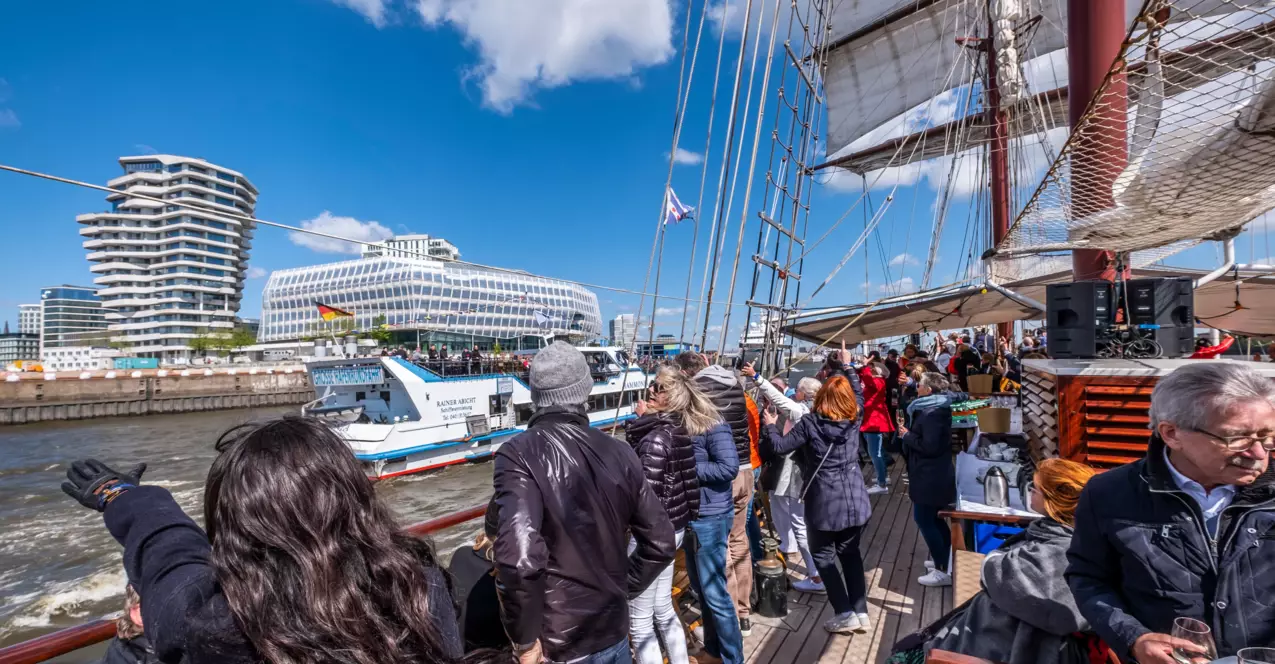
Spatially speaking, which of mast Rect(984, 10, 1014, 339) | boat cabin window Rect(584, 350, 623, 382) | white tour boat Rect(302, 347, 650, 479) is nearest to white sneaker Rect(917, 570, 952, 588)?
mast Rect(984, 10, 1014, 339)

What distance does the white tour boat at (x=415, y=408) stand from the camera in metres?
15.2

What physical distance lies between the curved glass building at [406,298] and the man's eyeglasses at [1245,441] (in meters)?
72.9

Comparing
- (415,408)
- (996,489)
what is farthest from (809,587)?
(415,408)

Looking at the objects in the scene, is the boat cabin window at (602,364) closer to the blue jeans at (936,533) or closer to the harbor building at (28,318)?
the blue jeans at (936,533)

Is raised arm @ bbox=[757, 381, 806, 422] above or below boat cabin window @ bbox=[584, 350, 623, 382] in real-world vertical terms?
below

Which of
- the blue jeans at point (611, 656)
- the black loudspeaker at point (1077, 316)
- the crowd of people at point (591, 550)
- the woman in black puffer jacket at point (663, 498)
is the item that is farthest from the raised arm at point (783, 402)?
the blue jeans at point (611, 656)

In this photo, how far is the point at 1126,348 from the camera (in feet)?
12.0

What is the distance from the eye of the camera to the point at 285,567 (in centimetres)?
101

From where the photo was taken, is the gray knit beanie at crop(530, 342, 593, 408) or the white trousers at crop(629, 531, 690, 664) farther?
the white trousers at crop(629, 531, 690, 664)

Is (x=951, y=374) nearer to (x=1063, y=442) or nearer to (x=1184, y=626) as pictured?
(x=1063, y=442)

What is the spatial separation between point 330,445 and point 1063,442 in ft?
13.3

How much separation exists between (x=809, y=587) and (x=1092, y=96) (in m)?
3.63

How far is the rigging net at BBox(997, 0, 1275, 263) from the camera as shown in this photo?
2.53m

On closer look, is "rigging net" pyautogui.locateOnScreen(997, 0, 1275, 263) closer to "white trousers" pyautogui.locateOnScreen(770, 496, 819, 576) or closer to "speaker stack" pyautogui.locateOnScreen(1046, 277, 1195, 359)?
"speaker stack" pyautogui.locateOnScreen(1046, 277, 1195, 359)
